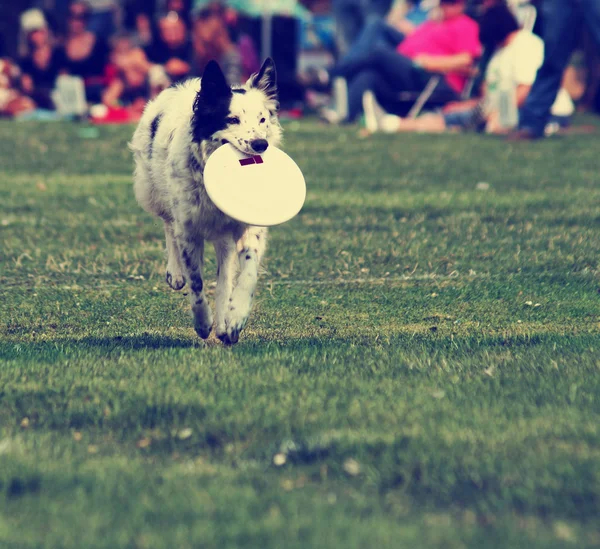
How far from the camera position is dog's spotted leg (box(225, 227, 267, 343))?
16.7ft

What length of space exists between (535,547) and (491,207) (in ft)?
22.4

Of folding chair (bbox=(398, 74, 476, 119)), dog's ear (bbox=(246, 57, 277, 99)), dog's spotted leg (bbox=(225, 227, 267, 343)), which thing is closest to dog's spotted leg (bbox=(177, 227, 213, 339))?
dog's spotted leg (bbox=(225, 227, 267, 343))

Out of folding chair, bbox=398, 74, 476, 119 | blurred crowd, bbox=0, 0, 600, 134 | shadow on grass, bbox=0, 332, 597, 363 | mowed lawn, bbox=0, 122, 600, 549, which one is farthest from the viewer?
folding chair, bbox=398, 74, 476, 119

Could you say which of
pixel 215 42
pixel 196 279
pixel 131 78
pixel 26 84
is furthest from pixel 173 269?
pixel 26 84

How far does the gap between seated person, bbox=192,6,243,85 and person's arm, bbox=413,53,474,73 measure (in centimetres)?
379

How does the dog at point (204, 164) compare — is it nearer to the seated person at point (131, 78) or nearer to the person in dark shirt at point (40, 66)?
the seated person at point (131, 78)

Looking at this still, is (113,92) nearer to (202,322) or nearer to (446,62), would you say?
(446,62)

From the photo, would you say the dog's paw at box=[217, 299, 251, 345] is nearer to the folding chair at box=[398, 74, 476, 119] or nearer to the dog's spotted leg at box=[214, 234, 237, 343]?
the dog's spotted leg at box=[214, 234, 237, 343]

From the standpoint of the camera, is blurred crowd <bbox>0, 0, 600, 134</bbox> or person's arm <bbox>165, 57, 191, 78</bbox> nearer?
blurred crowd <bbox>0, 0, 600, 134</bbox>

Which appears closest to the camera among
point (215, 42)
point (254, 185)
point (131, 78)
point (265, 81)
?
point (254, 185)

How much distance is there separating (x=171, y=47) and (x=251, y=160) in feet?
50.1

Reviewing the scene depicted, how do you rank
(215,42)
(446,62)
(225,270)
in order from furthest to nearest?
(215,42) → (446,62) → (225,270)

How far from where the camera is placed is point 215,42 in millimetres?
19094

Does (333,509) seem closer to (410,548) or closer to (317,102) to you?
(410,548)
